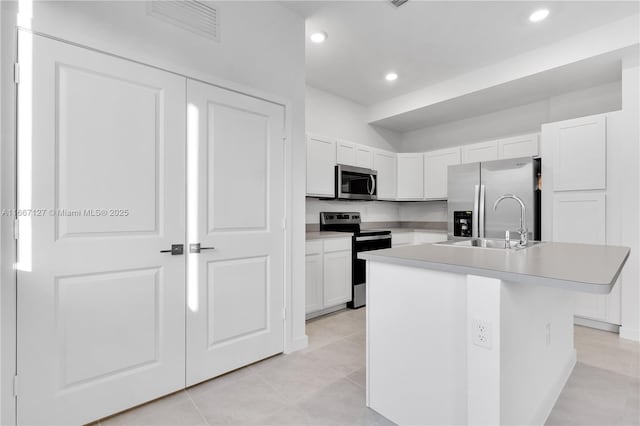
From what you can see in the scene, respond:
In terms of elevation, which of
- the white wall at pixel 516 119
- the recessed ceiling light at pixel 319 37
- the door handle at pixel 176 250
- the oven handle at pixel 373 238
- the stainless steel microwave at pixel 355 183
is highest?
the recessed ceiling light at pixel 319 37

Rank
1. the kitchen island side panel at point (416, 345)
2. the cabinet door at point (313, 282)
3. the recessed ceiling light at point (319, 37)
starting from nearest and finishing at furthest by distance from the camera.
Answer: the kitchen island side panel at point (416, 345)
the recessed ceiling light at point (319, 37)
the cabinet door at point (313, 282)

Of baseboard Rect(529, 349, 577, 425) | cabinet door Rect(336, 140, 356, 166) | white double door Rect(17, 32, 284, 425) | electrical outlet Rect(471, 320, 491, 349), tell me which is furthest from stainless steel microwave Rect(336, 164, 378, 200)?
electrical outlet Rect(471, 320, 491, 349)

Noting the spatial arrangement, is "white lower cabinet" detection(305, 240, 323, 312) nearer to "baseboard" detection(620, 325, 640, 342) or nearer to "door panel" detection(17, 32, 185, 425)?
"door panel" detection(17, 32, 185, 425)

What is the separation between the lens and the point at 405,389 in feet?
5.31

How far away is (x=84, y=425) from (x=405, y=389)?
1.69 m

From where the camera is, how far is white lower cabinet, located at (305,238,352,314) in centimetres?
338

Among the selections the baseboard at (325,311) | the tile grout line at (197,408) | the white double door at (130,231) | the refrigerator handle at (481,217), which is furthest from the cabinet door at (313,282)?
the refrigerator handle at (481,217)

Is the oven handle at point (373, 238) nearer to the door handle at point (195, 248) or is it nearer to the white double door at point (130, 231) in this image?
the white double door at point (130, 231)

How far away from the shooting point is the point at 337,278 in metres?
3.65

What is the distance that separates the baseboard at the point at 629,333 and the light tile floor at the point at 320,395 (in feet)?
0.75

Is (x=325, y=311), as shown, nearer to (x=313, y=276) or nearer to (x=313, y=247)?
(x=313, y=276)

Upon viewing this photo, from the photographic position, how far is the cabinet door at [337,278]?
3.55 meters

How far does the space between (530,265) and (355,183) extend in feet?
9.68

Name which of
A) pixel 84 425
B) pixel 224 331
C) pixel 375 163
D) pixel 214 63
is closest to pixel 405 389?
pixel 224 331
